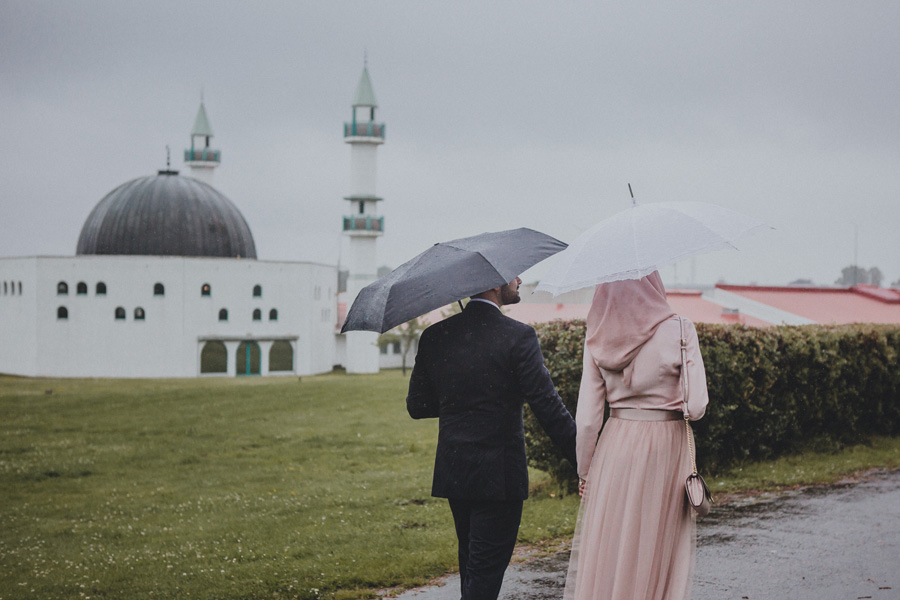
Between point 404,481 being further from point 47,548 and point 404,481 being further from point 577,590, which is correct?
point 577,590

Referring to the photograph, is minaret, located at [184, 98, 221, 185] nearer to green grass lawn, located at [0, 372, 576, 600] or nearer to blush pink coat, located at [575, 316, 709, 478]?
green grass lawn, located at [0, 372, 576, 600]

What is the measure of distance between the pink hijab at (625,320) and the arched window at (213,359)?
59983mm

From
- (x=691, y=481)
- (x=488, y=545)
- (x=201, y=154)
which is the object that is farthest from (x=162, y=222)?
(x=691, y=481)

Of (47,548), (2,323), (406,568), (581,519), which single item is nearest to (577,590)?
(581,519)

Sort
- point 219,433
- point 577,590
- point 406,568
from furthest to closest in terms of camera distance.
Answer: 1. point 219,433
2. point 406,568
3. point 577,590

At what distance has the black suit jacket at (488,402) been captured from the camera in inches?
182

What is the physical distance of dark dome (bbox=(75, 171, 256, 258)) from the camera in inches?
2457

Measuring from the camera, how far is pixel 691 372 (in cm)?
462

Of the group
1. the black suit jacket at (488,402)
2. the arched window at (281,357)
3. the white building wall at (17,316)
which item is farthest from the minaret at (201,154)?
the black suit jacket at (488,402)

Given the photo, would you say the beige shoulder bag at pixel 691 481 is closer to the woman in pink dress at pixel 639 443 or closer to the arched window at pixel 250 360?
the woman in pink dress at pixel 639 443

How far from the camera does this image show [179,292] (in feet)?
197

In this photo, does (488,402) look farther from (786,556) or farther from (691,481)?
(786,556)

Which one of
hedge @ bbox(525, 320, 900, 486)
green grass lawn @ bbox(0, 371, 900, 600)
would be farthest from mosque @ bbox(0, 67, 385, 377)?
hedge @ bbox(525, 320, 900, 486)

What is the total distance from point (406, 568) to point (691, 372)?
11.0ft
